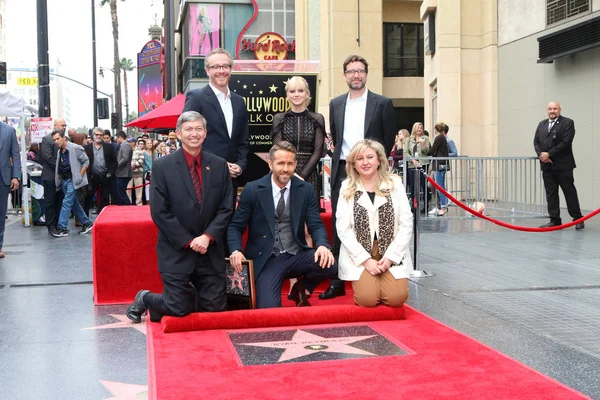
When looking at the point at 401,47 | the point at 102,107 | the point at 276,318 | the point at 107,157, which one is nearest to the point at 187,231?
the point at 276,318

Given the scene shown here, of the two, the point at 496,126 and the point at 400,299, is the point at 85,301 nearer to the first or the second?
the point at 400,299

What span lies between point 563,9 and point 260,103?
965 centimetres

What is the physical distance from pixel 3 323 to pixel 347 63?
11.7 ft

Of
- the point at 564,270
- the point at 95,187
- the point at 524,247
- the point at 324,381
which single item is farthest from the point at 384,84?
the point at 324,381

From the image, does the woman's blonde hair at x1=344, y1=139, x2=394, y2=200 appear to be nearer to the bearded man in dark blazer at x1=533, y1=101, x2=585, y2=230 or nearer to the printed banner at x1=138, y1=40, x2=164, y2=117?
the bearded man in dark blazer at x1=533, y1=101, x2=585, y2=230

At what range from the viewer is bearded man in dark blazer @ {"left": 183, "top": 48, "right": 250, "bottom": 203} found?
21.7ft

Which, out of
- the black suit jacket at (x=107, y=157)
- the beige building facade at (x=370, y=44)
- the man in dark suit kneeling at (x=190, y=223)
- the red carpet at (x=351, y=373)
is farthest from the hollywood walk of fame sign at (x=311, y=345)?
the beige building facade at (x=370, y=44)

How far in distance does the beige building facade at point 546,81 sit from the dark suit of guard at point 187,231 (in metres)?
11.6

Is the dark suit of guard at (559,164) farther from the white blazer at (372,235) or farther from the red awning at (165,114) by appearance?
the white blazer at (372,235)

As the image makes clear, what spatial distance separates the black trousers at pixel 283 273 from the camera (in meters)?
6.22

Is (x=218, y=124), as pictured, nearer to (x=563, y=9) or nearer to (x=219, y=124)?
(x=219, y=124)

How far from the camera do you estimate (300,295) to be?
6512 mm

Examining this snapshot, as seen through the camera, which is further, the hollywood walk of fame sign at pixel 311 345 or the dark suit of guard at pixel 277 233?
the dark suit of guard at pixel 277 233

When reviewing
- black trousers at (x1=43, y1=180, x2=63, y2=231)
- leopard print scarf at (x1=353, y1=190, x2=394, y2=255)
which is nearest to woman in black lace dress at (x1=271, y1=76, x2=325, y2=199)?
leopard print scarf at (x1=353, y1=190, x2=394, y2=255)
